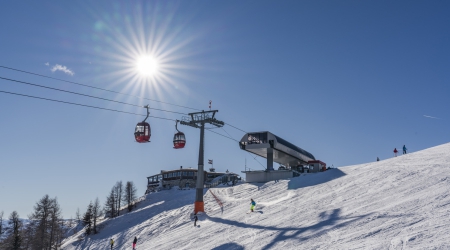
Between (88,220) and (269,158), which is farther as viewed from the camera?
(88,220)

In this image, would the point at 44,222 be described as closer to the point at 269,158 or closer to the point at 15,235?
the point at 15,235

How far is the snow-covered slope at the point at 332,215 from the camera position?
15.0 metres

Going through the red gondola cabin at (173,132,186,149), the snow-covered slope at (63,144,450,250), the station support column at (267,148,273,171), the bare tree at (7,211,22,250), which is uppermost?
the red gondola cabin at (173,132,186,149)

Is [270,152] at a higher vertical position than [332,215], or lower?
higher

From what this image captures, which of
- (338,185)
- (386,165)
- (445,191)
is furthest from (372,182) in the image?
(445,191)

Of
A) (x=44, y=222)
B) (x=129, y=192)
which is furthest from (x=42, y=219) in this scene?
(x=129, y=192)

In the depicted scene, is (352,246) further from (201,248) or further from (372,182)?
(372,182)

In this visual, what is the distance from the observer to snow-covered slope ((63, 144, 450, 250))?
592 inches

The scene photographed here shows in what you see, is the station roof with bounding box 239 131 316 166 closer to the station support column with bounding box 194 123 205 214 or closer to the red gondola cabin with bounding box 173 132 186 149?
the station support column with bounding box 194 123 205 214

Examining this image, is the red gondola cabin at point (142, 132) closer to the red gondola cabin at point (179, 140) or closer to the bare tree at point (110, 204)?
the red gondola cabin at point (179, 140)

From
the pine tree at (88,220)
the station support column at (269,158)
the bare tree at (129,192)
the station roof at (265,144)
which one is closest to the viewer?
the station roof at (265,144)

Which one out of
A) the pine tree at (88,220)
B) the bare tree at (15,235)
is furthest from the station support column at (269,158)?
the bare tree at (15,235)

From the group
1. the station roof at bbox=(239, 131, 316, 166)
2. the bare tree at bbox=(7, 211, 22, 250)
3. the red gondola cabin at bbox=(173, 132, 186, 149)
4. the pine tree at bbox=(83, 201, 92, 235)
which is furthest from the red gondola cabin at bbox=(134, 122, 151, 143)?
the pine tree at bbox=(83, 201, 92, 235)

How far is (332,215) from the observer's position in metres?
20.7
